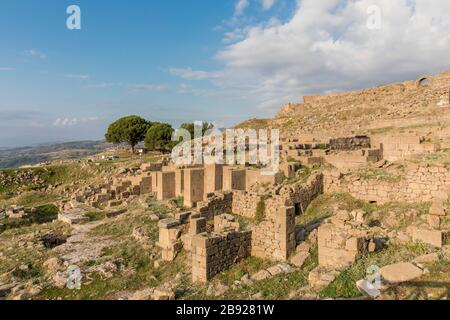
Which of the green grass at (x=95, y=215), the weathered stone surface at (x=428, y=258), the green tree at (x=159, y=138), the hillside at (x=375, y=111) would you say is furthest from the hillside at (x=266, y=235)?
the green tree at (x=159, y=138)

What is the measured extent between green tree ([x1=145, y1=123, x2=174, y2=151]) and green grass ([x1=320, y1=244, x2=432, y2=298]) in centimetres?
4259

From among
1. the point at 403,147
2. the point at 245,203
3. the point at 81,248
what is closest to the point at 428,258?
the point at 245,203

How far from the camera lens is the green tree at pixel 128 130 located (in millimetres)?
50969

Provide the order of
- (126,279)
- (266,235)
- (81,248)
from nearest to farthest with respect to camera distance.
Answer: (266,235) < (126,279) < (81,248)

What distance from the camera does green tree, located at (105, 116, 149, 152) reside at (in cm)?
5097

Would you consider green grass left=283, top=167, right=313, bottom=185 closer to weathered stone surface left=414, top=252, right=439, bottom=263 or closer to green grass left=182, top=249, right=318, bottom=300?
green grass left=182, top=249, right=318, bottom=300

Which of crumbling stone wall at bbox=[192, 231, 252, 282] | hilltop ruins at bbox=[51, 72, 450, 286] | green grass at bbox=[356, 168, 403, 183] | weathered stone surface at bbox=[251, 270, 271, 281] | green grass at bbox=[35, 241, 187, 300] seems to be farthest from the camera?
Result: green grass at bbox=[356, 168, 403, 183]

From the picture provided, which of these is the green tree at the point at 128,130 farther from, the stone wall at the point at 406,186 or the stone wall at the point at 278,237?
the stone wall at the point at 278,237

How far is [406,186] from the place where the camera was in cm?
1080

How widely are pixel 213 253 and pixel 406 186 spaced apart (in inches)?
263

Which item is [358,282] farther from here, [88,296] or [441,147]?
[441,147]

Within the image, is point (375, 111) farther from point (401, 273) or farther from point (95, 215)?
point (401, 273)

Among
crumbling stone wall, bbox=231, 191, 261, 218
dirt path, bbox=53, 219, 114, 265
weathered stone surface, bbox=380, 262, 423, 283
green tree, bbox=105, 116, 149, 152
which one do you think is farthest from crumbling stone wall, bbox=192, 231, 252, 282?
green tree, bbox=105, 116, 149, 152

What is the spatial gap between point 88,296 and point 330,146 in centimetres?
1500
